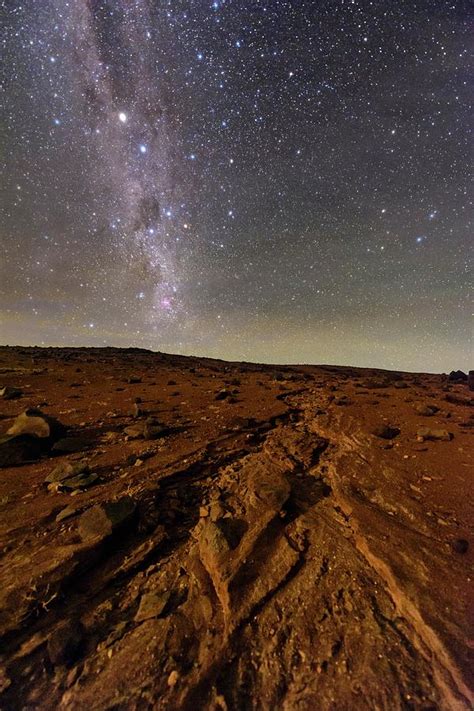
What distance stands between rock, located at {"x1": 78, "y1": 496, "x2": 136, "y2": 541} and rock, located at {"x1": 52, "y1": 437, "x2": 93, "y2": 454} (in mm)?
2753

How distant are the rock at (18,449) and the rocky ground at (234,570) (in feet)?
0.10

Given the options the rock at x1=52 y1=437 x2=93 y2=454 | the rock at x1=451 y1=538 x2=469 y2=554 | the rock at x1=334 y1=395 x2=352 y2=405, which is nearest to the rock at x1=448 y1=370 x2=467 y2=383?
the rock at x1=334 y1=395 x2=352 y2=405

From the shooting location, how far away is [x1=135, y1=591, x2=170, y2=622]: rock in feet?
10.5

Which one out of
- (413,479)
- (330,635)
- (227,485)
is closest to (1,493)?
(227,485)

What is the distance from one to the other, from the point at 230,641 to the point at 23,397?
1173 centimetres

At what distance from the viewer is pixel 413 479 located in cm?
552

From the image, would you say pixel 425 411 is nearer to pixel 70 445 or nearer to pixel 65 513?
pixel 65 513

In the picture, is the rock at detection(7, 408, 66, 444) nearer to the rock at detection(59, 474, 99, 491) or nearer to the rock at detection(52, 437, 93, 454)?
the rock at detection(52, 437, 93, 454)

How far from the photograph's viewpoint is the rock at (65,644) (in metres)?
2.82

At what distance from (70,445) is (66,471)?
132cm

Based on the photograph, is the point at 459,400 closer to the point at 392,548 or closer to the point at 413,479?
the point at 413,479

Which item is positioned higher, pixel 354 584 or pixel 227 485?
pixel 227 485

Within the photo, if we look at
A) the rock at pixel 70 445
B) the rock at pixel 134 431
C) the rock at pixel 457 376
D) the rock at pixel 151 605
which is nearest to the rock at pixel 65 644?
the rock at pixel 151 605

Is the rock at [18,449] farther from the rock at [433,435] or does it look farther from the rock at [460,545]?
the rock at [433,435]
